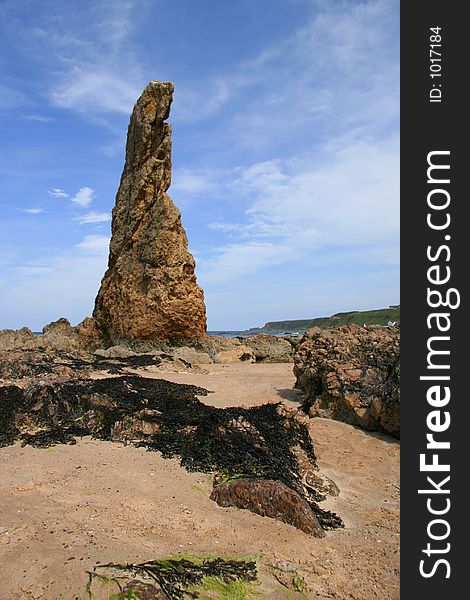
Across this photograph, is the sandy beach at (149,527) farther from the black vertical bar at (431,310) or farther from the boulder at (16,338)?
the boulder at (16,338)

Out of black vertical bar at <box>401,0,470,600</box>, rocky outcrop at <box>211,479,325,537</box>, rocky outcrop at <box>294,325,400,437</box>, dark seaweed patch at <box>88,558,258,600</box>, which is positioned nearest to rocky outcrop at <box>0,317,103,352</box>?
rocky outcrop at <box>294,325,400,437</box>

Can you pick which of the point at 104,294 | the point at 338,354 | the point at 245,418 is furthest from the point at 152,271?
the point at 245,418

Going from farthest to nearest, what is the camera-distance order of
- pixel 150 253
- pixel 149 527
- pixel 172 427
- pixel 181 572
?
pixel 150 253 → pixel 172 427 → pixel 149 527 → pixel 181 572

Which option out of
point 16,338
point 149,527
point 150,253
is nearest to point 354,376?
point 149,527

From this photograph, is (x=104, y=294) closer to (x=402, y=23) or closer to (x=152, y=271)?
(x=152, y=271)

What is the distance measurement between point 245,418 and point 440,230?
3.86 metres

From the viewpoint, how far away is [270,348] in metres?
17.6

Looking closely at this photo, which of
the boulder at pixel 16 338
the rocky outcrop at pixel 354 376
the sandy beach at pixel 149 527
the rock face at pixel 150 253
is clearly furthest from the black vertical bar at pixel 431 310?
the boulder at pixel 16 338

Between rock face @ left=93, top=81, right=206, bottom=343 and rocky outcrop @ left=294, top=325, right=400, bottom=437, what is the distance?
6814 millimetres

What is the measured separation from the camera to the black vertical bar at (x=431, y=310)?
8.21ft

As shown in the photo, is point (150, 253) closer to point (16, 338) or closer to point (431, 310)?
point (16, 338)

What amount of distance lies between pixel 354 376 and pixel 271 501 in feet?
14.2

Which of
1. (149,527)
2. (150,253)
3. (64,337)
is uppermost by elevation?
(150,253)

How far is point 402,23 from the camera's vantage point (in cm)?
291
